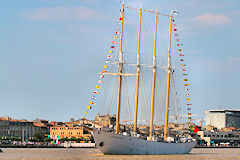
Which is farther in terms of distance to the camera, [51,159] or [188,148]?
[188,148]

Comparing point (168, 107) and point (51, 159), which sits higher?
point (168, 107)

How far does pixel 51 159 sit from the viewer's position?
247 ft

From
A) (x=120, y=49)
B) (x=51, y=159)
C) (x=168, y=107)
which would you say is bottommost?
(x=51, y=159)

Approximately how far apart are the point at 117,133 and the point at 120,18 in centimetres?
1804

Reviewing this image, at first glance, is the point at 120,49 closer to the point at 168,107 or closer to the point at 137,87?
the point at 137,87

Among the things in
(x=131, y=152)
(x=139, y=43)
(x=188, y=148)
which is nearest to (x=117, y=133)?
(x=131, y=152)

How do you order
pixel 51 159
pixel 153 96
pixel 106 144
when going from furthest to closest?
pixel 153 96 < pixel 106 144 < pixel 51 159

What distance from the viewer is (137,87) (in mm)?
93438

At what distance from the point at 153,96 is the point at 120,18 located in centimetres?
1646

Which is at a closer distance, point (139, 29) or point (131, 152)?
point (131, 152)

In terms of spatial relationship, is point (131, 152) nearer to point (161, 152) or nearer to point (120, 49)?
point (161, 152)

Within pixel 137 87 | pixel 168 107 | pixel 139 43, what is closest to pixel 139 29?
pixel 139 43

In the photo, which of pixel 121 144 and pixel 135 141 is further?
pixel 135 141

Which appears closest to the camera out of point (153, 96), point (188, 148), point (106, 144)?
point (106, 144)
